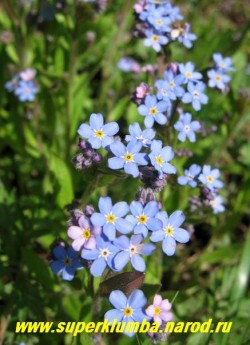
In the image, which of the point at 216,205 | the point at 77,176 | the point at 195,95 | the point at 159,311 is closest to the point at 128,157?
the point at 159,311

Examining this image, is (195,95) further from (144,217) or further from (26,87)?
(26,87)

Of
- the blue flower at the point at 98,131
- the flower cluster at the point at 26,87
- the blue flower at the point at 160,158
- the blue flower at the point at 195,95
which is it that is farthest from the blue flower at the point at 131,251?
the flower cluster at the point at 26,87

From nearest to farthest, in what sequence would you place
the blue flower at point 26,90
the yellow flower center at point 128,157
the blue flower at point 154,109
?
1. the yellow flower center at point 128,157
2. the blue flower at point 154,109
3. the blue flower at point 26,90

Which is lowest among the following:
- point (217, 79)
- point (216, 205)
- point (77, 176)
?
point (77, 176)

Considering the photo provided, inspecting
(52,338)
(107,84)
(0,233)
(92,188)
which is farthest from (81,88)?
(52,338)

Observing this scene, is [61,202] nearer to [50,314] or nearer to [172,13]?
[50,314]

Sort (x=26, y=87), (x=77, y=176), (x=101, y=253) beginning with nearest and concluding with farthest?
(x=101, y=253)
(x=77, y=176)
(x=26, y=87)

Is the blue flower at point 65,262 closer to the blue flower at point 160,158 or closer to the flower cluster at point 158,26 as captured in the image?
the blue flower at point 160,158

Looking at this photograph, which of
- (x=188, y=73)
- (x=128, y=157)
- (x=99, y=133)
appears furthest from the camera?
(x=188, y=73)
